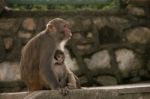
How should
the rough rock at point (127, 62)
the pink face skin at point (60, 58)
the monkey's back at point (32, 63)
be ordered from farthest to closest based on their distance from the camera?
the rough rock at point (127, 62)
the pink face skin at point (60, 58)
the monkey's back at point (32, 63)

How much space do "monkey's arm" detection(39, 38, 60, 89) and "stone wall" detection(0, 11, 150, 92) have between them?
2220mm

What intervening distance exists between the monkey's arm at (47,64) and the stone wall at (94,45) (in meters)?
2.22

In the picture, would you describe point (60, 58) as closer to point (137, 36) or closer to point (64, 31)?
point (64, 31)

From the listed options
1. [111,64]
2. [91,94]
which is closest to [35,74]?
[91,94]

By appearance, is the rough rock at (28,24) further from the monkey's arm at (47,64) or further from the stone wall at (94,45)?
the monkey's arm at (47,64)

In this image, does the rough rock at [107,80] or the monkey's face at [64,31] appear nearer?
the monkey's face at [64,31]

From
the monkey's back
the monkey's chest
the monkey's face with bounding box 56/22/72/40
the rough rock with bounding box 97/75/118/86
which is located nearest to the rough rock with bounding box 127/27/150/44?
the rough rock with bounding box 97/75/118/86

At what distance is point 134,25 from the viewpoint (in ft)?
32.8

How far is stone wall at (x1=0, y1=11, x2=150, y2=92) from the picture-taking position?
30.9 feet

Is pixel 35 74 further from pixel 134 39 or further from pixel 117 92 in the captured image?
pixel 134 39

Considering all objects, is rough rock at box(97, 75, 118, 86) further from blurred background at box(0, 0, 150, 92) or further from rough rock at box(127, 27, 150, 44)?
rough rock at box(127, 27, 150, 44)

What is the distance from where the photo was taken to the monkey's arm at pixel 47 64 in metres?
6.98

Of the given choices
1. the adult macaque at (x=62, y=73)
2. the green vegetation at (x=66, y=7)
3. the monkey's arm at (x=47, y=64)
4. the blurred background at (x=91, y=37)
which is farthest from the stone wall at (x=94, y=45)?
the monkey's arm at (x=47, y=64)

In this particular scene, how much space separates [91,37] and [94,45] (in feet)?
0.55
